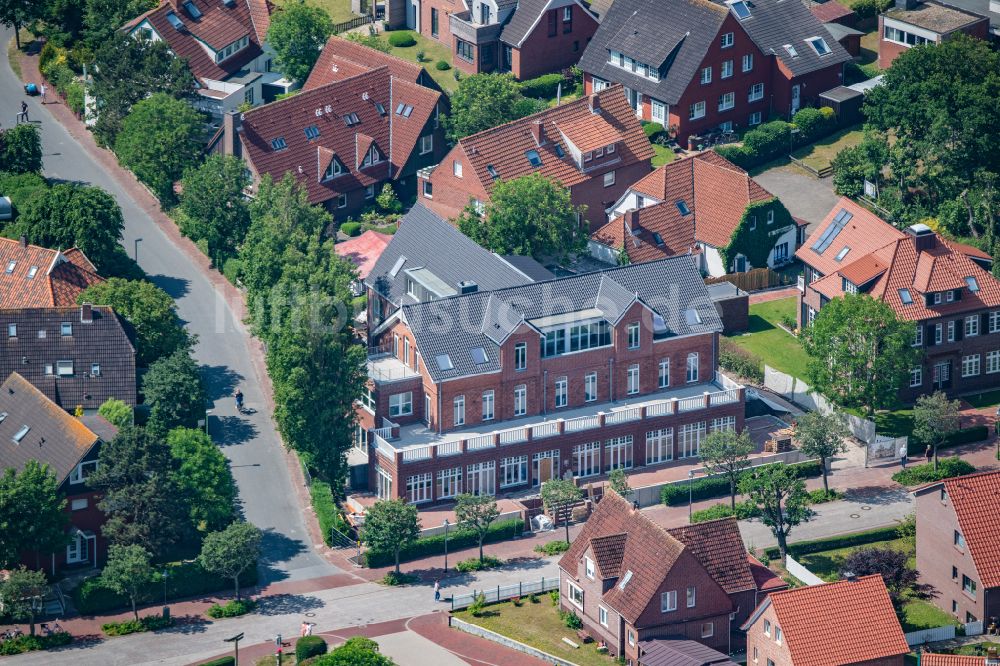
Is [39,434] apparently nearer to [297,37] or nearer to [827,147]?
[297,37]

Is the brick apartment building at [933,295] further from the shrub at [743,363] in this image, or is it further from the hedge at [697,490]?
the hedge at [697,490]

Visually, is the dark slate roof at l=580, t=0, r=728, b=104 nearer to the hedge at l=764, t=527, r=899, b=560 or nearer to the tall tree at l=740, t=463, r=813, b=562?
the tall tree at l=740, t=463, r=813, b=562

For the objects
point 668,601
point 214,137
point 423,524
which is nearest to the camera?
point 668,601

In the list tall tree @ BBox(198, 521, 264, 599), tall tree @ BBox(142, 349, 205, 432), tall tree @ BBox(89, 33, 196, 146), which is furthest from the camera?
tall tree @ BBox(89, 33, 196, 146)

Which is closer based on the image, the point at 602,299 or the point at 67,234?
the point at 602,299

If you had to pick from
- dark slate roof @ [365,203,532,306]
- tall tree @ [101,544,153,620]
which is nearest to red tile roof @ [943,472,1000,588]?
dark slate roof @ [365,203,532,306]

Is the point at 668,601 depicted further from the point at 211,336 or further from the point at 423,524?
the point at 211,336

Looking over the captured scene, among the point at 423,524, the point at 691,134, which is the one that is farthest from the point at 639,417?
the point at 691,134
